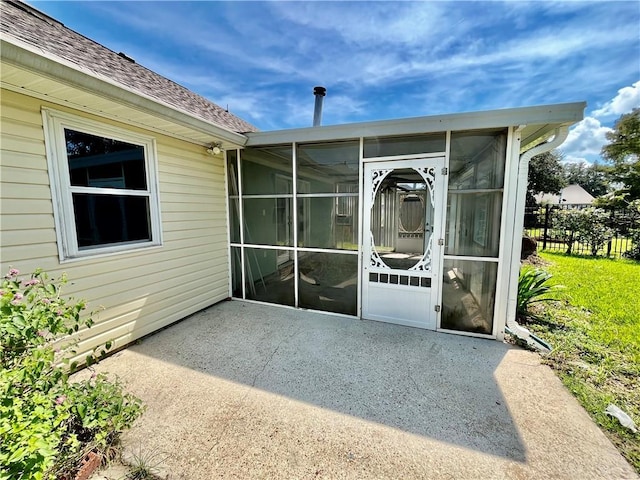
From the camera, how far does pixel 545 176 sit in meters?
19.0

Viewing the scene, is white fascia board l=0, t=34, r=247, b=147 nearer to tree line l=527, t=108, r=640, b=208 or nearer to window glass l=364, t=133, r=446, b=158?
window glass l=364, t=133, r=446, b=158

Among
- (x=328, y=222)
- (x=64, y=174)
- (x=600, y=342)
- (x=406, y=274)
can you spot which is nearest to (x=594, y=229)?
(x=600, y=342)

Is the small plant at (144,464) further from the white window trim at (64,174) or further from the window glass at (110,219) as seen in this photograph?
the window glass at (110,219)

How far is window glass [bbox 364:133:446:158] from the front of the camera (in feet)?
11.0

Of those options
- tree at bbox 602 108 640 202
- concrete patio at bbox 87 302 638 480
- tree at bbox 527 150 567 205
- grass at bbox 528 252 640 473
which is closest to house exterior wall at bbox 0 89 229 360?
concrete patio at bbox 87 302 638 480

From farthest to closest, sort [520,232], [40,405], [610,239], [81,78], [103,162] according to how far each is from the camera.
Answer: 1. [610,239]
2. [520,232]
3. [103,162]
4. [81,78]
5. [40,405]

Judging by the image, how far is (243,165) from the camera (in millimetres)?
4426

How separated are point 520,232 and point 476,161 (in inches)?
39.9

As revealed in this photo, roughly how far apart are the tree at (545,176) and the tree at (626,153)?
347 cm

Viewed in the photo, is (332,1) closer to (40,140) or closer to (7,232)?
(40,140)

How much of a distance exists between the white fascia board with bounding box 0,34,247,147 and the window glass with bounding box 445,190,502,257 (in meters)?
3.42

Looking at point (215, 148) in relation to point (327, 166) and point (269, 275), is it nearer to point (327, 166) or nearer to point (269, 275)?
point (327, 166)

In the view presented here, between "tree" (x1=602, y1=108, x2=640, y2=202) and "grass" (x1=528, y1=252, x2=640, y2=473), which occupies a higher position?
"tree" (x1=602, y1=108, x2=640, y2=202)

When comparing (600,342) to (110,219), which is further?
(600,342)
